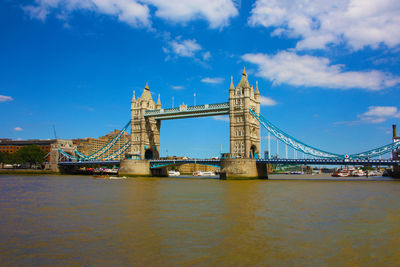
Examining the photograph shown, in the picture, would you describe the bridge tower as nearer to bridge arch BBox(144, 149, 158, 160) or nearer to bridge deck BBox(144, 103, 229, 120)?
bridge arch BBox(144, 149, 158, 160)

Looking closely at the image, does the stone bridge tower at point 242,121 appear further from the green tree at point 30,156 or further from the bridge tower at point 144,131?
the green tree at point 30,156

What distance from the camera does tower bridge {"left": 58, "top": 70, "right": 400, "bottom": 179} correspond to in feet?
169

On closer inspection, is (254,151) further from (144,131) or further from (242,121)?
(144,131)

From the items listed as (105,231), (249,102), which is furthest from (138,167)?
(105,231)

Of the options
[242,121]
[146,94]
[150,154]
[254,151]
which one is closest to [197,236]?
[242,121]

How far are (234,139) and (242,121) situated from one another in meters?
3.39

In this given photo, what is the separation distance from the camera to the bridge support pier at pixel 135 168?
213 feet

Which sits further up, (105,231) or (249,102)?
(249,102)

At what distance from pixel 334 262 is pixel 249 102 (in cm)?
5038

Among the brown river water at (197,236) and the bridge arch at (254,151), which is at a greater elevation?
the bridge arch at (254,151)

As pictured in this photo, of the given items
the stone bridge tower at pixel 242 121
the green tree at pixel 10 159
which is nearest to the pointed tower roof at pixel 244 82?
the stone bridge tower at pixel 242 121

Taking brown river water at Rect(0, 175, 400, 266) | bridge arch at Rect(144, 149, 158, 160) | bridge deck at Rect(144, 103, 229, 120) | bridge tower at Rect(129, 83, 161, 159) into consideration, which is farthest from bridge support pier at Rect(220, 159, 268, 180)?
brown river water at Rect(0, 175, 400, 266)

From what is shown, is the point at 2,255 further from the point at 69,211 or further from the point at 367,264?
the point at 367,264

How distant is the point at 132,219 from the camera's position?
47.8ft
